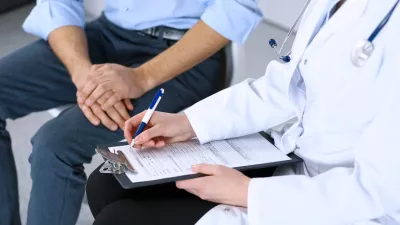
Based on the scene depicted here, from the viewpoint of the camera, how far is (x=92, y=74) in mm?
1505

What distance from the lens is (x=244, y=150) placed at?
115 centimetres

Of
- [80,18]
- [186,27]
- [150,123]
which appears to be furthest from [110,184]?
[80,18]

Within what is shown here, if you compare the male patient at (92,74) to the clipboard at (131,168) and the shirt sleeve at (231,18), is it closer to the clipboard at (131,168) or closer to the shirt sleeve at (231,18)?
the shirt sleeve at (231,18)

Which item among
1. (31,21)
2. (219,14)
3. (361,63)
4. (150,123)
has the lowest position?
(31,21)

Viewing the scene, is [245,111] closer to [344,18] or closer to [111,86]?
[344,18]

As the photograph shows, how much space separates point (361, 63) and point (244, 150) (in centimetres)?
32

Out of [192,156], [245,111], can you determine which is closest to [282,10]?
[245,111]

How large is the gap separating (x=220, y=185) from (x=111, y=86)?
1.88 ft

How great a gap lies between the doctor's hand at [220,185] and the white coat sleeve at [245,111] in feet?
0.56

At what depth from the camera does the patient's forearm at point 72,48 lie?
61.4 inches

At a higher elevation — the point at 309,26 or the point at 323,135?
the point at 309,26

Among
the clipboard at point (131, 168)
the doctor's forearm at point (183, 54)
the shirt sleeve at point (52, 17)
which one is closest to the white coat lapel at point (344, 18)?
the clipboard at point (131, 168)

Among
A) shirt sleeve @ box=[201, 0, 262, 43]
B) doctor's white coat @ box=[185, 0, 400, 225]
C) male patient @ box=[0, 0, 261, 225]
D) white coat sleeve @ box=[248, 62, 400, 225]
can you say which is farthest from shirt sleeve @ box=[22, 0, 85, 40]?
white coat sleeve @ box=[248, 62, 400, 225]

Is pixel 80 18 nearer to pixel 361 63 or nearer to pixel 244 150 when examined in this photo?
pixel 244 150
